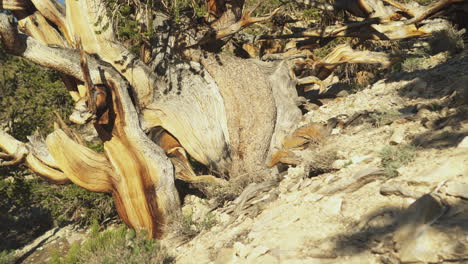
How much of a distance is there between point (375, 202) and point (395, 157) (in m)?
0.76

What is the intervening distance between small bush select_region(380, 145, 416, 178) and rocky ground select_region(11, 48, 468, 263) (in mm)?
A: 10

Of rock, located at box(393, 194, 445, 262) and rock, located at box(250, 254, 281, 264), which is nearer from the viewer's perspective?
rock, located at box(393, 194, 445, 262)

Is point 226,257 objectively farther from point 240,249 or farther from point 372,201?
point 372,201

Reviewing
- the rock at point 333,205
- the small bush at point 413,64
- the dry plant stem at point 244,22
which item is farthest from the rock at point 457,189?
the small bush at point 413,64

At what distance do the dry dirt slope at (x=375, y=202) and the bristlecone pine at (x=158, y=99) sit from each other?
3.01 feet

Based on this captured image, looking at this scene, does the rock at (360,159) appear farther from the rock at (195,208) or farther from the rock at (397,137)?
the rock at (195,208)

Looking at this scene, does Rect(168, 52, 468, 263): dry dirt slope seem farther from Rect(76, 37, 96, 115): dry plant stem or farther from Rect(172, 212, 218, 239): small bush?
Rect(76, 37, 96, 115): dry plant stem

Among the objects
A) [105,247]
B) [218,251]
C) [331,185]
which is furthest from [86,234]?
[331,185]

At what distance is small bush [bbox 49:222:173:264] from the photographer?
418 cm

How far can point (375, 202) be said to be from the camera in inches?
131

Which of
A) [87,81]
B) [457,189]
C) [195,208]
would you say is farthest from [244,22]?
[457,189]

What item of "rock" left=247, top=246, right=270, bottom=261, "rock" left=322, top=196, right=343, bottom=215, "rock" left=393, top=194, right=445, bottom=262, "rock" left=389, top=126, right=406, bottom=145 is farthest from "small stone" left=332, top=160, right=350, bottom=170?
"rock" left=247, top=246, right=270, bottom=261

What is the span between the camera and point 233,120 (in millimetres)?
6129

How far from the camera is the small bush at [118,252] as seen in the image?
418 centimetres
